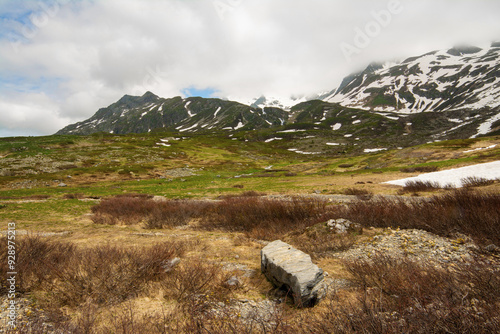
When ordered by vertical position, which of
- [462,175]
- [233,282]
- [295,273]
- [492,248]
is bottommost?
[462,175]

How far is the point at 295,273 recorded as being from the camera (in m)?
6.01

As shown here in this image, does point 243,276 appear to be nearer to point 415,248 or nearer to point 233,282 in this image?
point 233,282

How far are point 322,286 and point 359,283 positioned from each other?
Answer: 4.07 ft

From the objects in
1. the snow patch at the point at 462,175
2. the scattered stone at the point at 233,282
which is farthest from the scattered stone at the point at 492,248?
the snow patch at the point at 462,175

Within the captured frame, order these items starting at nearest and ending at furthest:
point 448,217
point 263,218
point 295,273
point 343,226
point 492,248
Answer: point 295,273 → point 492,248 → point 448,217 → point 343,226 → point 263,218

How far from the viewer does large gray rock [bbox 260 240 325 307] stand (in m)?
5.56

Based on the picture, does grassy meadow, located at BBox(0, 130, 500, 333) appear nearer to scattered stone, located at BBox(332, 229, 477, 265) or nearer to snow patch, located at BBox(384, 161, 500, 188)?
scattered stone, located at BBox(332, 229, 477, 265)

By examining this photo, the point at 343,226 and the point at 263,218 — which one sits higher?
the point at 343,226

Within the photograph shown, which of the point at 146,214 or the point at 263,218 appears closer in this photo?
the point at 263,218

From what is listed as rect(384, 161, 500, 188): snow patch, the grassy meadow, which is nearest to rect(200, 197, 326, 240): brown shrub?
the grassy meadow

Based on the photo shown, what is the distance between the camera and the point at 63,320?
4.65 m

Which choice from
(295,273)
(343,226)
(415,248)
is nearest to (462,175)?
(343,226)

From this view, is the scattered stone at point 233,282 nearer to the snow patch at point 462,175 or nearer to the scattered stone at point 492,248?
the scattered stone at point 492,248

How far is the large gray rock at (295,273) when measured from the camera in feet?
18.2
